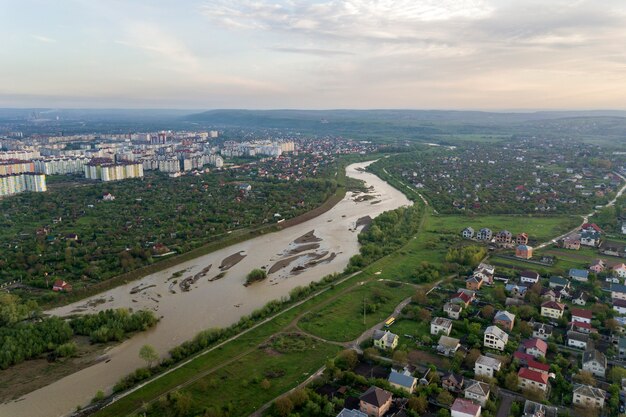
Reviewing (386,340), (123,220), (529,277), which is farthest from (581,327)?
(123,220)

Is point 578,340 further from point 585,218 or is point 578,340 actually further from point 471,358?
point 585,218

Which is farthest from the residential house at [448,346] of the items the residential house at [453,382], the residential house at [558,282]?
the residential house at [558,282]

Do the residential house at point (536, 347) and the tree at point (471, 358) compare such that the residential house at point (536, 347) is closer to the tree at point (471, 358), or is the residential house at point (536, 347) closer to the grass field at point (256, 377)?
the tree at point (471, 358)

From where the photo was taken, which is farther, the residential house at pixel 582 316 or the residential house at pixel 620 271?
the residential house at pixel 620 271

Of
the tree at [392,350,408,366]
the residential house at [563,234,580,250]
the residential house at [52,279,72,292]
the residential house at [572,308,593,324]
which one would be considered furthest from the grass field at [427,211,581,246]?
the residential house at [52,279,72,292]

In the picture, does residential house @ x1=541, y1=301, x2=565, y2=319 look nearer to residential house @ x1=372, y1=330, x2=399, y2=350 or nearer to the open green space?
residential house @ x1=372, y1=330, x2=399, y2=350
